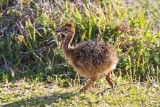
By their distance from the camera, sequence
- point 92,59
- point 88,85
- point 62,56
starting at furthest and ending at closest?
point 62,56, point 88,85, point 92,59

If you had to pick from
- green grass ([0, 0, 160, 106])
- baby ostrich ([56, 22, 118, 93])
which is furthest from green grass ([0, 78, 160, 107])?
baby ostrich ([56, 22, 118, 93])

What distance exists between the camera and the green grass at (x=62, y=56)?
6562mm

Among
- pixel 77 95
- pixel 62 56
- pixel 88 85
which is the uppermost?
pixel 62 56

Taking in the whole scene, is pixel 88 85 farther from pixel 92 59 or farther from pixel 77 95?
pixel 92 59

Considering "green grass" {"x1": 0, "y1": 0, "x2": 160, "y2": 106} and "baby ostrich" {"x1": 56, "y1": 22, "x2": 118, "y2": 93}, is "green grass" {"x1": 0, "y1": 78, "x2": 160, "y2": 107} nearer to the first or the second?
"green grass" {"x1": 0, "y1": 0, "x2": 160, "y2": 106}

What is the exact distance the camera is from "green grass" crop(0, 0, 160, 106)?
258 inches

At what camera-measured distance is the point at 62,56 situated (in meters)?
7.63

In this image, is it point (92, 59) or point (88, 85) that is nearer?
point (92, 59)

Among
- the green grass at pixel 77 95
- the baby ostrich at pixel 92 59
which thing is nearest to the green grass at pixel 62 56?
the green grass at pixel 77 95

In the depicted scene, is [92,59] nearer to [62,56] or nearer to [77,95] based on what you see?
[77,95]

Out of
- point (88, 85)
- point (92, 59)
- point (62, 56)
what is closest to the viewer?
point (92, 59)

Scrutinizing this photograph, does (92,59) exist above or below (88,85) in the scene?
above

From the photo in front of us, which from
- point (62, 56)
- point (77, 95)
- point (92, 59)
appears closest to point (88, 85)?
point (77, 95)

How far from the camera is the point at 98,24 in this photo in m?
7.96
